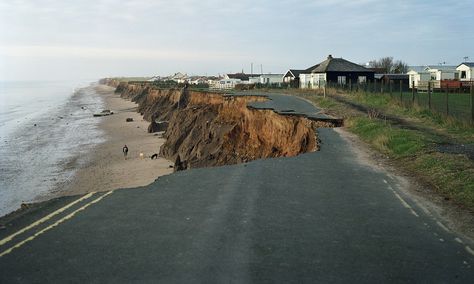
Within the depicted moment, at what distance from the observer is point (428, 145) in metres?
14.5

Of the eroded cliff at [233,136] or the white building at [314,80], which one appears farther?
the white building at [314,80]

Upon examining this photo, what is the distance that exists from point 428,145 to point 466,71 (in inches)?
2004

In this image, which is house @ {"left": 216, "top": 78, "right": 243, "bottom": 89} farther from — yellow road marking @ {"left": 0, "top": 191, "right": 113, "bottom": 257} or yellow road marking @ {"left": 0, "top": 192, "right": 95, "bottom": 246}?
yellow road marking @ {"left": 0, "top": 191, "right": 113, "bottom": 257}

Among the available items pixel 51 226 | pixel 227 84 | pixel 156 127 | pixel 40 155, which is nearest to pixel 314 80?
pixel 156 127

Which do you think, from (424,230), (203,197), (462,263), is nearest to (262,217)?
(203,197)

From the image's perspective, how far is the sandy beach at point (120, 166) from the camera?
73.7 ft

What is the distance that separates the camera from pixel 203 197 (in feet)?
31.2

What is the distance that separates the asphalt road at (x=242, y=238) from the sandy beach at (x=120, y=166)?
36.3 ft

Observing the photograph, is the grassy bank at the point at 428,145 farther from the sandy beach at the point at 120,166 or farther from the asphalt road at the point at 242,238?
the sandy beach at the point at 120,166

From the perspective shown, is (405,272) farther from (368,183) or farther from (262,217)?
(368,183)

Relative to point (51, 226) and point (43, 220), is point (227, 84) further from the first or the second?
point (51, 226)

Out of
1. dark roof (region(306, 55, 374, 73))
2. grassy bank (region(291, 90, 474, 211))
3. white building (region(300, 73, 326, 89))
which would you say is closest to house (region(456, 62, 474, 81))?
dark roof (region(306, 55, 374, 73))

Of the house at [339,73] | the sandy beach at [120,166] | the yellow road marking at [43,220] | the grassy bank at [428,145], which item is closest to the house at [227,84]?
the house at [339,73]

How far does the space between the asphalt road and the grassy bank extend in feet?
3.89
